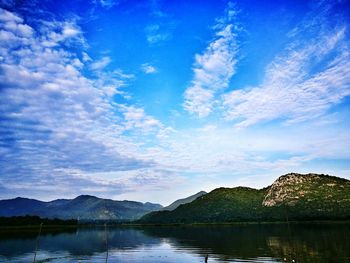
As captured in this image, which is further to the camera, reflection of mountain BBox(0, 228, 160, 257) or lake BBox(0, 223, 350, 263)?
reflection of mountain BBox(0, 228, 160, 257)

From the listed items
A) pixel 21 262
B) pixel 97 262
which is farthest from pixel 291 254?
pixel 21 262

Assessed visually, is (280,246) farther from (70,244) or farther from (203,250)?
(70,244)

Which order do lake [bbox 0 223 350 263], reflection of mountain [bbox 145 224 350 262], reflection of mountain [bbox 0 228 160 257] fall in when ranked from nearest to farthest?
reflection of mountain [bbox 145 224 350 262] → lake [bbox 0 223 350 263] → reflection of mountain [bbox 0 228 160 257]

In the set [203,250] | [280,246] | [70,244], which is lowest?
[203,250]

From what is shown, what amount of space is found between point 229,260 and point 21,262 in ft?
113

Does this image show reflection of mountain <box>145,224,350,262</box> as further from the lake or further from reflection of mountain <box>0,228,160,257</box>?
reflection of mountain <box>0,228,160,257</box>

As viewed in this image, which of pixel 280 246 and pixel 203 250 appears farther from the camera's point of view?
pixel 203 250

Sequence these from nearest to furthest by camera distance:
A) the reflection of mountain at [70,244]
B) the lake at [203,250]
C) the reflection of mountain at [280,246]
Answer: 1. the reflection of mountain at [280,246]
2. the lake at [203,250]
3. the reflection of mountain at [70,244]

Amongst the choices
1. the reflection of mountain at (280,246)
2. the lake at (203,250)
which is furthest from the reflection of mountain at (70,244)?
the reflection of mountain at (280,246)

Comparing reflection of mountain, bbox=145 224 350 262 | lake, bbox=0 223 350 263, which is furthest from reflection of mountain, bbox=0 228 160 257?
reflection of mountain, bbox=145 224 350 262

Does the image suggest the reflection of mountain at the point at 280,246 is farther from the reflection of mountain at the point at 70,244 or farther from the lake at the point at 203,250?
the reflection of mountain at the point at 70,244

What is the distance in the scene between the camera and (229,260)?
185 feet

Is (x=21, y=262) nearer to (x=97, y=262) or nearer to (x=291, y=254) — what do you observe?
(x=97, y=262)

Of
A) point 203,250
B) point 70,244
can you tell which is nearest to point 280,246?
point 203,250
